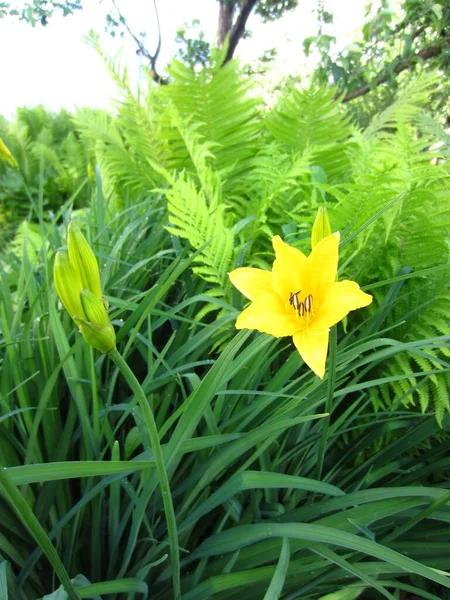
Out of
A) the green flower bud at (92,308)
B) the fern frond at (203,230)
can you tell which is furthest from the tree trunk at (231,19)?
the green flower bud at (92,308)

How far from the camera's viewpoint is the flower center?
0.43 m

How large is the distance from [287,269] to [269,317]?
0.05 m

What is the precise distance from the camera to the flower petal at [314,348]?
381mm

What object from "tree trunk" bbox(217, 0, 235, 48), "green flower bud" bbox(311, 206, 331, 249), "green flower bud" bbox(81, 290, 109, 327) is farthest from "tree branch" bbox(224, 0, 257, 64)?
"green flower bud" bbox(81, 290, 109, 327)

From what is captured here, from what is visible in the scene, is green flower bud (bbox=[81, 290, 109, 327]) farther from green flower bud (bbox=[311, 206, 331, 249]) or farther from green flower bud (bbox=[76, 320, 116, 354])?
green flower bud (bbox=[311, 206, 331, 249])

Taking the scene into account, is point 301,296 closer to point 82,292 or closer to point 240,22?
point 82,292

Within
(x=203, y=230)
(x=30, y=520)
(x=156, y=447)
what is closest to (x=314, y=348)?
(x=156, y=447)

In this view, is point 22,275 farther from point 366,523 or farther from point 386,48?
point 386,48

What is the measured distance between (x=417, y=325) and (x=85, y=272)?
1.81 feet

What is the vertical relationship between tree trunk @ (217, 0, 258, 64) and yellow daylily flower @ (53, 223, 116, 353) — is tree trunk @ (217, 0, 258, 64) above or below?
above

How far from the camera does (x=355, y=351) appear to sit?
573mm

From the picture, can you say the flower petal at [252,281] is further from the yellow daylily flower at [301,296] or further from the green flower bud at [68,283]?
the green flower bud at [68,283]

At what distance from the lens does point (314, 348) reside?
39cm

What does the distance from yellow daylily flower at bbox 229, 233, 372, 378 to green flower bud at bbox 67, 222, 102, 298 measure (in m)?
0.13
